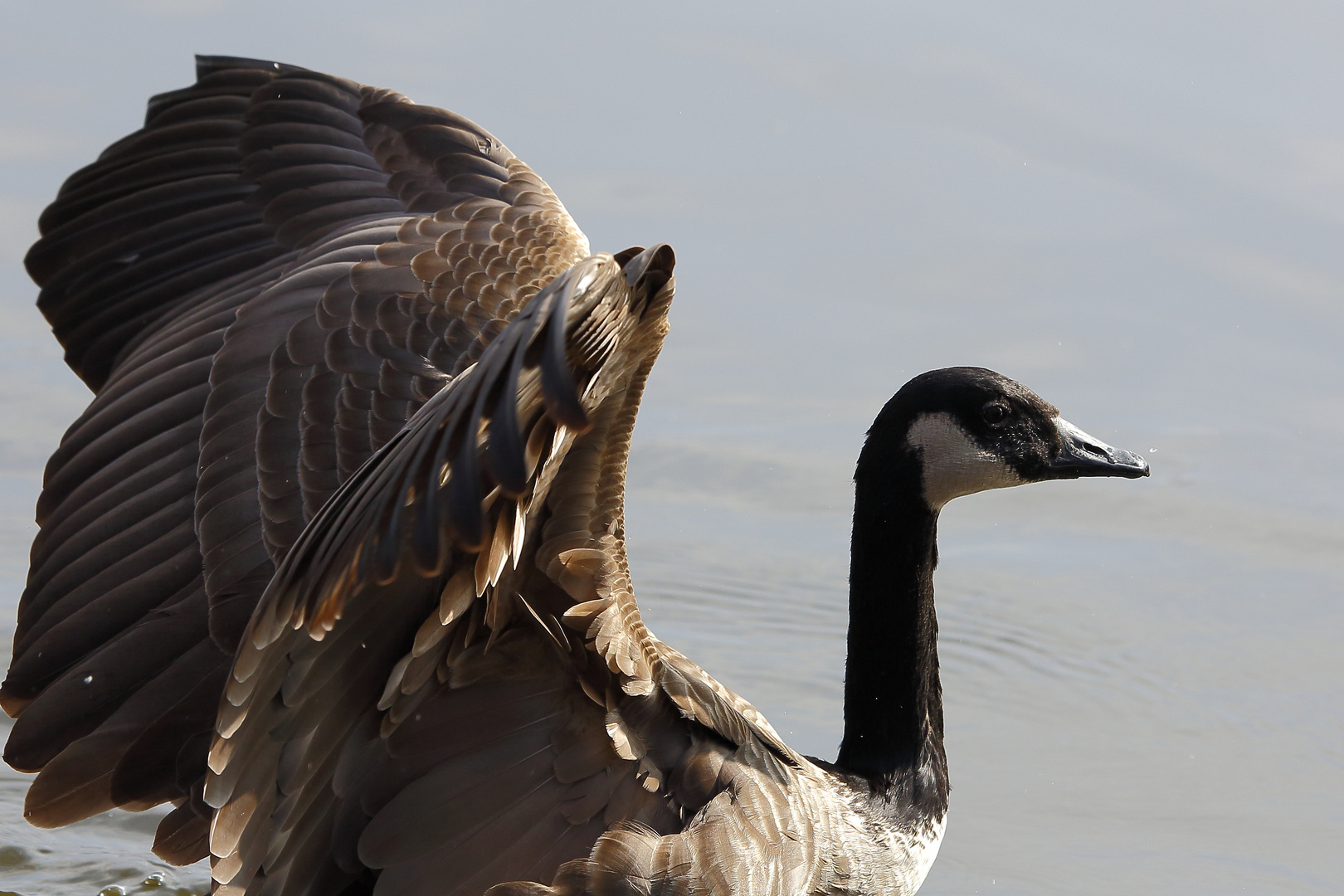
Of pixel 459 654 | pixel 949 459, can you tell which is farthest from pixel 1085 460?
pixel 459 654

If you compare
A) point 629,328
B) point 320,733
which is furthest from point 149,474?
point 629,328

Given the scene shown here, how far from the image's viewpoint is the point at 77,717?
15.6ft

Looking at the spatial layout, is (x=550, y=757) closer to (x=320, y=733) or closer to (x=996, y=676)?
(x=320, y=733)

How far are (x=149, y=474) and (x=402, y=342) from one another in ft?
2.85

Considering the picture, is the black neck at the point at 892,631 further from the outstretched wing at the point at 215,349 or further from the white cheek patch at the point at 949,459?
the outstretched wing at the point at 215,349

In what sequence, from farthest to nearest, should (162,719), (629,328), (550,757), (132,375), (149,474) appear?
(132,375)
(149,474)
(162,719)
(550,757)
(629,328)

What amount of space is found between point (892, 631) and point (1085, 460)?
2.75 ft

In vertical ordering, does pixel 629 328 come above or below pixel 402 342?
above

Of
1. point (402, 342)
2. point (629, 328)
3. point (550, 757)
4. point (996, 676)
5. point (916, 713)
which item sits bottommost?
point (996, 676)

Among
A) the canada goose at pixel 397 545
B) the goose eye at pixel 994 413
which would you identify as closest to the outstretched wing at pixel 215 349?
the canada goose at pixel 397 545

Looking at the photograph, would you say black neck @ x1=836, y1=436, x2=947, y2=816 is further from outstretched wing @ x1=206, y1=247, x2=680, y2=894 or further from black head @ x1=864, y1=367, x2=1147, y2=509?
outstretched wing @ x1=206, y1=247, x2=680, y2=894

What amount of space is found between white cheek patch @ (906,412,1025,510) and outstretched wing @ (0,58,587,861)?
131 centimetres

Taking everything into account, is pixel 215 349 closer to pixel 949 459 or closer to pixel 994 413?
pixel 949 459

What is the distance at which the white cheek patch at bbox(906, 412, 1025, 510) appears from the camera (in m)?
5.27
